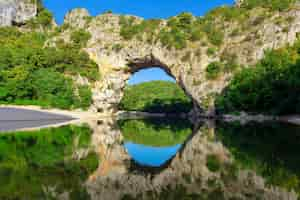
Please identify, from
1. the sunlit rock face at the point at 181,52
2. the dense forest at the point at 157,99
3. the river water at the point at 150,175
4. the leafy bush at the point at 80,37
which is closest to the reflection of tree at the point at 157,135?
the river water at the point at 150,175

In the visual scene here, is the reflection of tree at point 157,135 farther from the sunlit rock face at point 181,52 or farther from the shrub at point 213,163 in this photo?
the sunlit rock face at point 181,52

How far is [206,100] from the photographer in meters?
30.4

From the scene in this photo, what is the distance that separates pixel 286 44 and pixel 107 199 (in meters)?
29.4

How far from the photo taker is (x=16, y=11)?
4138cm

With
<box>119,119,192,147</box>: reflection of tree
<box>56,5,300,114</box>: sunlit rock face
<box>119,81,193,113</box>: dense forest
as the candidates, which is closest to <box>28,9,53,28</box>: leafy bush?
<box>56,5,300,114</box>: sunlit rock face

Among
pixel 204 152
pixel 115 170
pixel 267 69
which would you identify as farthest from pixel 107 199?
pixel 267 69

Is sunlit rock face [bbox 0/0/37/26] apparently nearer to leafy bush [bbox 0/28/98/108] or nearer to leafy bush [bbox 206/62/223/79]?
leafy bush [bbox 0/28/98/108]

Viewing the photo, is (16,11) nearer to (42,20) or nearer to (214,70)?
(42,20)

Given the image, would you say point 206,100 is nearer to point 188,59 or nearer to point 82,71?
point 188,59

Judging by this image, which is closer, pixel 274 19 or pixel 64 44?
pixel 274 19

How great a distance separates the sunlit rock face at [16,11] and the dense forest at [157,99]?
24.1 meters

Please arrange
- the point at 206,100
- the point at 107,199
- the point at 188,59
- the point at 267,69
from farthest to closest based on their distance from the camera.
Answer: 1. the point at 188,59
2. the point at 206,100
3. the point at 267,69
4. the point at 107,199

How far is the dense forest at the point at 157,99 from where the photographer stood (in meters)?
58.0

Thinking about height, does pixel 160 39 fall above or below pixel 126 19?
below
